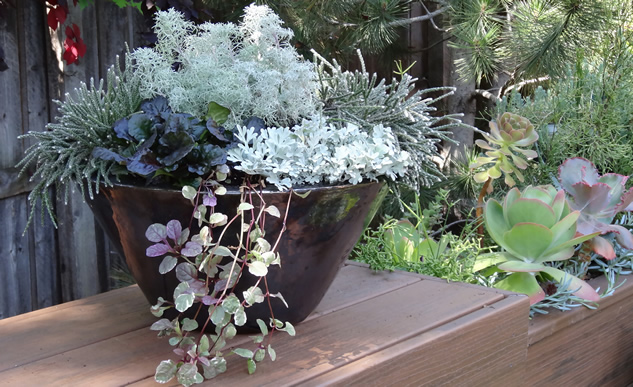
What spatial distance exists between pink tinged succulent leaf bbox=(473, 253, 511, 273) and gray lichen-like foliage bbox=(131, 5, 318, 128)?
64cm

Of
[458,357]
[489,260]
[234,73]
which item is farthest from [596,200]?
[234,73]

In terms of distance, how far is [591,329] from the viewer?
1393 millimetres

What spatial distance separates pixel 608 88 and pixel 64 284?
203cm

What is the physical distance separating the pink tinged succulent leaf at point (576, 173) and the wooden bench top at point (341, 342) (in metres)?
0.55

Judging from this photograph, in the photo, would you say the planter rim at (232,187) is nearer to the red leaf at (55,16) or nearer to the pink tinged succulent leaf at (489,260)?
the pink tinged succulent leaf at (489,260)

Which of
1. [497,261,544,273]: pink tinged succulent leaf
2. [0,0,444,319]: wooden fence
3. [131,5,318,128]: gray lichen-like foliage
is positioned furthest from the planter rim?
[0,0,444,319]: wooden fence

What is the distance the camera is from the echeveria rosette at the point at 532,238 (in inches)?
49.4

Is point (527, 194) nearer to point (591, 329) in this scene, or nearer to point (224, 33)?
point (591, 329)

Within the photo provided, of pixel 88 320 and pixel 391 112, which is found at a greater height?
pixel 391 112

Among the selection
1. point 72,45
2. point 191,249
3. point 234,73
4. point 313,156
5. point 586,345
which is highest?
point 72,45

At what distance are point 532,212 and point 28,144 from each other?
165 centimetres

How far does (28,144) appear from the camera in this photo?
6.61 ft

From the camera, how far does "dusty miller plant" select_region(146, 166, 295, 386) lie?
0.68 meters

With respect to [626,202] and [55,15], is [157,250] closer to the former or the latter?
[626,202]
